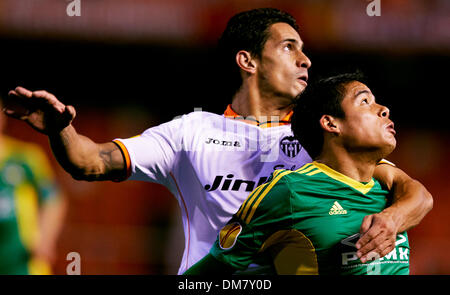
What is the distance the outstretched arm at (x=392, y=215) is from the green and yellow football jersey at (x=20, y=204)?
3.07m

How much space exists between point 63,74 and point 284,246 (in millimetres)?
5965

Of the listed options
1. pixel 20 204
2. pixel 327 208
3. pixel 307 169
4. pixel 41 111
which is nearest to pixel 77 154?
pixel 41 111

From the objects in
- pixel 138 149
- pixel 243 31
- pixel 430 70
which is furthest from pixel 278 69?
pixel 430 70

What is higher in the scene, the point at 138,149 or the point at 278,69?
the point at 278,69

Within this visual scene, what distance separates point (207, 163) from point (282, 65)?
66cm

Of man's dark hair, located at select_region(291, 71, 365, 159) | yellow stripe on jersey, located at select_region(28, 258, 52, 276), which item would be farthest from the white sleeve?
yellow stripe on jersey, located at select_region(28, 258, 52, 276)

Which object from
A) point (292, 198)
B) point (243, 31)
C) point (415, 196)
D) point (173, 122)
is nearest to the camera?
point (292, 198)

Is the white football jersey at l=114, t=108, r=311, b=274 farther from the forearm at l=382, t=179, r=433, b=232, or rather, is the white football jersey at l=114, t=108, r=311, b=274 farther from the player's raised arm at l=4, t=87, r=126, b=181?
the forearm at l=382, t=179, r=433, b=232

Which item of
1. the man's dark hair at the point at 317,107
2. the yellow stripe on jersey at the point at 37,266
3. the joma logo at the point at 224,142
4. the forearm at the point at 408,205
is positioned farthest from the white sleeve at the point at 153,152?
the yellow stripe on jersey at the point at 37,266

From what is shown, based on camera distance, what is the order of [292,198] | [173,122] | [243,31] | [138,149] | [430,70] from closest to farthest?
[292,198] → [138,149] → [173,122] → [243,31] → [430,70]

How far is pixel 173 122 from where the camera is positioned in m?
3.11

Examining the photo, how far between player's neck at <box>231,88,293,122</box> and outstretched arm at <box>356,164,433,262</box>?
67 centimetres

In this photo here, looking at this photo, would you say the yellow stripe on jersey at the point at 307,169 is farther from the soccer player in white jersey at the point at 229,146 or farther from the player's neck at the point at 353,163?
the soccer player in white jersey at the point at 229,146

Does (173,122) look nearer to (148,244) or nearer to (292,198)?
(292,198)
